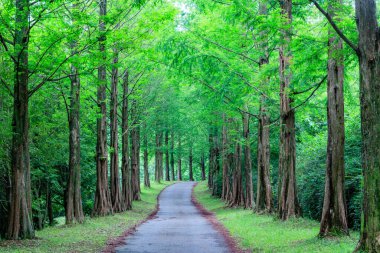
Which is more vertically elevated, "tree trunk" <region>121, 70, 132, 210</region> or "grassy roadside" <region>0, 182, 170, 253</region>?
"tree trunk" <region>121, 70, 132, 210</region>

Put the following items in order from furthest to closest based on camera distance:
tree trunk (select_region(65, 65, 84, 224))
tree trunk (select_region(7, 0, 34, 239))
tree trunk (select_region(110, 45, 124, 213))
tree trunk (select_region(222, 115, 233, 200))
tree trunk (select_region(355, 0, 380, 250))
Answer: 1. tree trunk (select_region(222, 115, 233, 200))
2. tree trunk (select_region(110, 45, 124, 213))
3. tree trunk (select_region(65, 65, 84, 224))
4. tree trunk (select_region(7, 0, 34, 239))
5. tree trunk (select_region(355, 0, 380, 250))

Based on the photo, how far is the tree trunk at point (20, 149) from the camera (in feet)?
41.8

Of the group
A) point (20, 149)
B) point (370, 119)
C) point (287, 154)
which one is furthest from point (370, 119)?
point (20, 149)

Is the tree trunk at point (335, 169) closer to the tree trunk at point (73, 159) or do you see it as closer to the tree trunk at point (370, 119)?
the tree trunk at point (370, 119)

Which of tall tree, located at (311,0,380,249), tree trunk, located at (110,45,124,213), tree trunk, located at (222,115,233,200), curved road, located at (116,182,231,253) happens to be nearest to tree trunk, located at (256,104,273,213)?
curved road, located at (116,182,231,253)

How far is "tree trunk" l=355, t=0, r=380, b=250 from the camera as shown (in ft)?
26.7

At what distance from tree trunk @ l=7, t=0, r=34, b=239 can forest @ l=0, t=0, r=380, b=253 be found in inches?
1.2

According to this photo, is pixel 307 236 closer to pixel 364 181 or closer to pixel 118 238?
pixel 364 181

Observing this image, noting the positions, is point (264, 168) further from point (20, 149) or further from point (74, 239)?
point (20, 149)

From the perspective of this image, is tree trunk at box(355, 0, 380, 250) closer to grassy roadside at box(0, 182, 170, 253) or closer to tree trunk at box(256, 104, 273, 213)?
grassy roadside at box(0, 182, 170, 253)

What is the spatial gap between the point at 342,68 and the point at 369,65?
4254mm

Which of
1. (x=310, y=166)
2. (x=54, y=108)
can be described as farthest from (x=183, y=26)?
(x=310, y=166)

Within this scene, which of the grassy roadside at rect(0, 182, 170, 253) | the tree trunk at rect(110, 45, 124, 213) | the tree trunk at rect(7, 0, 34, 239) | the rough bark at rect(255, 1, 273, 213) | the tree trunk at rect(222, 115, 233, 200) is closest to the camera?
the grassy roadside at rect(0, 182, 170, 253)

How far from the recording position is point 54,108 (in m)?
21.5
